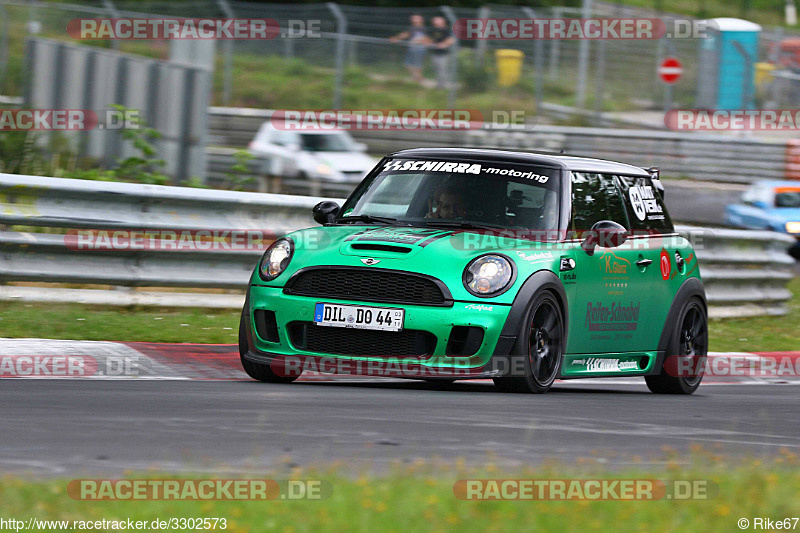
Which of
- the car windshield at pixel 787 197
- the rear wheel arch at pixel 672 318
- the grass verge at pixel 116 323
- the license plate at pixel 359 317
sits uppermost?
the license plate at pixel 359 317

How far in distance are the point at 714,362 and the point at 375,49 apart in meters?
15.9

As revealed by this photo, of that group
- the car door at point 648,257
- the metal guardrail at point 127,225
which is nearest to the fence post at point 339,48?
the metal guardrail at point 127,225

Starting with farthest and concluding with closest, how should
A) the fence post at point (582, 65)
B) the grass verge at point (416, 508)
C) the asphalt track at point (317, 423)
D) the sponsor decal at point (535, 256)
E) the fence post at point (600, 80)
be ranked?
1. the fence post at point (600, 80)
2. the fence post at point (582, 65)
3. the sponsor decal at point (535, 256)
4. the asphalt track at point (317, 423)
5. the grass verge at point (416, 508)

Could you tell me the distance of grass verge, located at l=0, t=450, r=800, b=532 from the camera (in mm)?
4180

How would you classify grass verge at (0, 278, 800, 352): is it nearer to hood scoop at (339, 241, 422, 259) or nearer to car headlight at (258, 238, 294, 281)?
car headlight at (258, 238, 294, 281)

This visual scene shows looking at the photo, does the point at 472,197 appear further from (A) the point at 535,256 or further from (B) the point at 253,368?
(B) the point at 253,368

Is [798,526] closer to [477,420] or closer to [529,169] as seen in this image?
[477,420]

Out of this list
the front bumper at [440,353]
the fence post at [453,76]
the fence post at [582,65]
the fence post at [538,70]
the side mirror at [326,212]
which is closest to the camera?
the front bumper at [440,353]

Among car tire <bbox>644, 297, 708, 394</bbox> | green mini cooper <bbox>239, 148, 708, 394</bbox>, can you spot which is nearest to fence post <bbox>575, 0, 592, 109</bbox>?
car tire <bbox>644, 297, 708, 394</bbox>

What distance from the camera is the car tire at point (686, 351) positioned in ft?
32.1

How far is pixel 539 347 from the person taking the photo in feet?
27.0

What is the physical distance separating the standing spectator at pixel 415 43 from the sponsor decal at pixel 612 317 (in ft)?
58.4

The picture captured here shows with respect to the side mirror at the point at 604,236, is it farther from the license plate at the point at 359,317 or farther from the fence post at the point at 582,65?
the fence post at the point at 582,65

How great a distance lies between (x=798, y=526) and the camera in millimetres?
4445
